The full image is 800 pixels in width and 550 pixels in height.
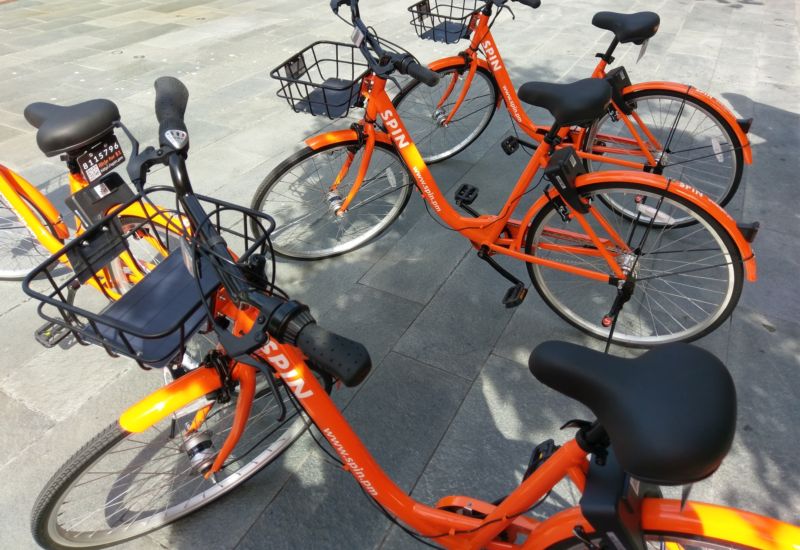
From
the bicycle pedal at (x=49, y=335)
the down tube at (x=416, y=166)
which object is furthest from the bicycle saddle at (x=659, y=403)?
the bicycle pedal at (x=49, y=335)

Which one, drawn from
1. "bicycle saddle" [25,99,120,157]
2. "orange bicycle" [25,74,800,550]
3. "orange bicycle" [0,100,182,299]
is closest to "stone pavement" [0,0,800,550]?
"orange bicycle" [25,74,800,550]

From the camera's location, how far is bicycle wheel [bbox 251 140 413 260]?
3.05m

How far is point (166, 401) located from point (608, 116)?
3.43m

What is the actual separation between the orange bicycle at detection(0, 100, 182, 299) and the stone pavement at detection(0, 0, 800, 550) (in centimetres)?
59

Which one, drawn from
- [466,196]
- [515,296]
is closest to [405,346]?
[515,296]

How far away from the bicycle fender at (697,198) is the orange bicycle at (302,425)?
127 cm

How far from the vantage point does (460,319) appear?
2.78 meters

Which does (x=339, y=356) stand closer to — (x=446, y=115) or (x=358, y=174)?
(x=358, y=174)

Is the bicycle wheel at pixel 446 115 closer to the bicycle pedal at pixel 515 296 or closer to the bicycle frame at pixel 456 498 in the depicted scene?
the bicycle pedal at pixel 515 296

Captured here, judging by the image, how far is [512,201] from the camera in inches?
100

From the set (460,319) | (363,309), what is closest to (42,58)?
(363,309)

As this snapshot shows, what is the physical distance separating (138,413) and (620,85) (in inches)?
124

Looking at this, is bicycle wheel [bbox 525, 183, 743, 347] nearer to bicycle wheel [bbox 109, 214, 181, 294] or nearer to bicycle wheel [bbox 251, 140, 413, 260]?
bicycle wheel [bbox 251, 140, 413, 260]

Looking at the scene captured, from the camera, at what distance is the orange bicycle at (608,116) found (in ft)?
9.83
